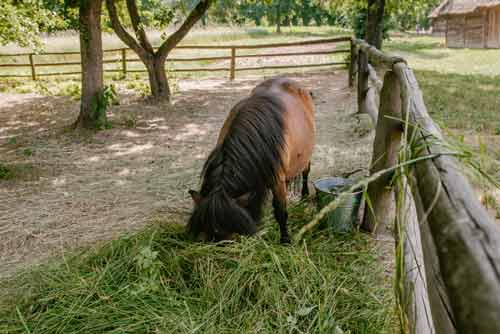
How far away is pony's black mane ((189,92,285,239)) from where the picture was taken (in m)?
2.27

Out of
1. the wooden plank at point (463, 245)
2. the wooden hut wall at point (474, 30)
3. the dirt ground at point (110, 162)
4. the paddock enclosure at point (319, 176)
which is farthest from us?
the wooden hut wall at point (474, 30)

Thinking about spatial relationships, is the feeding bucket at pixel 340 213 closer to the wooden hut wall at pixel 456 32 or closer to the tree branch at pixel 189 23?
the tree branch at pixel 189 23

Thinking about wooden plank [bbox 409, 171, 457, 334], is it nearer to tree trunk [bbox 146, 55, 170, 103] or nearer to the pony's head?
the pony's head

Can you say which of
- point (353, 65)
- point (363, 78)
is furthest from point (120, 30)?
point (353, 65)

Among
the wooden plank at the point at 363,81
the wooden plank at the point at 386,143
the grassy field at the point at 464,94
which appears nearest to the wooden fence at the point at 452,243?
the wooden plank at the point at 386,143

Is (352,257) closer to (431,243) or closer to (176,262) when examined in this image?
(176,262)

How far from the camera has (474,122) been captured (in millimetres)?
6059

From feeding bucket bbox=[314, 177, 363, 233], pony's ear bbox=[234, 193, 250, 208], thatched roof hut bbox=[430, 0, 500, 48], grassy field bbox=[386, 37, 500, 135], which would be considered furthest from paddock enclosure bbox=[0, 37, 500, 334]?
thatched roof hut bbox=[430, 0, 500, 48]

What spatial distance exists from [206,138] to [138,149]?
44.4 inches

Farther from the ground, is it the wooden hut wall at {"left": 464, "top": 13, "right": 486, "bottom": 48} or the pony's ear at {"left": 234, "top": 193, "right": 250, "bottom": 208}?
the wooden hut wall at {"left": 464, "top": 13, "right": 486, "bottom": 48}

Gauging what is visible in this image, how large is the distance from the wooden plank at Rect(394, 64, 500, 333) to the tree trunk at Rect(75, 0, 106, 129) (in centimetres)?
701

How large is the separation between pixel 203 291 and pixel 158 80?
26.0 feet

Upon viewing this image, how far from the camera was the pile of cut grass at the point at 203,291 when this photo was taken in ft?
6.62

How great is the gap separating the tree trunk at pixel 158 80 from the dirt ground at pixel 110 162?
0.41m
